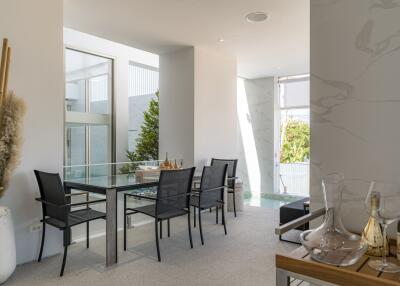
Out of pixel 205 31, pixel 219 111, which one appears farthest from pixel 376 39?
pixel 219 111

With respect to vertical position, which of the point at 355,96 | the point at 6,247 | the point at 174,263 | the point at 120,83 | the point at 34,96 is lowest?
the point at 174,263

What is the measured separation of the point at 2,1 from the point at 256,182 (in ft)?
20.2

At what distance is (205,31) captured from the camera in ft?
13.7

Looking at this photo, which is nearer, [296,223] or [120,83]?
[296,223]

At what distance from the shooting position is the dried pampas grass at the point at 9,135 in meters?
Result: 2.51

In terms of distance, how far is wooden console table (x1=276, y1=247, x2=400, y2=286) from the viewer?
3.82 ft

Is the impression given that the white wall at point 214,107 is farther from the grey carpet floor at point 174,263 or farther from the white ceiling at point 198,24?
the grey carpet floor at point 174,263

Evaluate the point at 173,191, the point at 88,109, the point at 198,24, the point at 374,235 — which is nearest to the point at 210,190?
the point at 173,191

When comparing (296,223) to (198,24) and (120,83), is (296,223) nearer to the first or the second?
(198,24)

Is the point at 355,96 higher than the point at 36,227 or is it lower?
higher

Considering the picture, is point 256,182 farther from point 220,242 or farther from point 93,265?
point 93,265

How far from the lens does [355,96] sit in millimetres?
1716

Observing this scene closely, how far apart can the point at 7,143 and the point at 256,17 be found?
119 inches

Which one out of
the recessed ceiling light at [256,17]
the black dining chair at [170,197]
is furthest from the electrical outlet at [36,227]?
the recessed ceiling light at [256,17]
